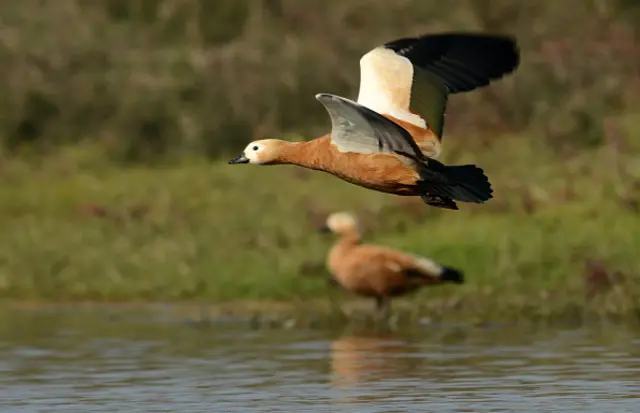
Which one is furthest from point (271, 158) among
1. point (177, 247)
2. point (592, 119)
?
point (592, 119)

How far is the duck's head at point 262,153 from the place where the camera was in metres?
9.73

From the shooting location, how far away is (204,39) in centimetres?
2123

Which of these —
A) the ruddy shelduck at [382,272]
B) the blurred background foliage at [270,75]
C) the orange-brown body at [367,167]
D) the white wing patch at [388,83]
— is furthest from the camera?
the blurred background foliage at [270,75]

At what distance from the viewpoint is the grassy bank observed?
42.8 ft

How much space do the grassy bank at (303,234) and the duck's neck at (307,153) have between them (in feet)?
10.3

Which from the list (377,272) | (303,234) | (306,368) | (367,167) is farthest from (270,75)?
(367,167)

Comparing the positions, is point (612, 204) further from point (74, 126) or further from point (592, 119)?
point (74, 126)

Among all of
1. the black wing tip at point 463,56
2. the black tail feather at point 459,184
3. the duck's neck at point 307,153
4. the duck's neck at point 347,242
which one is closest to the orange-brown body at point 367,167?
the duck's neck at point 307,153

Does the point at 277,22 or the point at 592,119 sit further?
the point at 277,22

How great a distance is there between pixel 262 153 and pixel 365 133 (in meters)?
0.74

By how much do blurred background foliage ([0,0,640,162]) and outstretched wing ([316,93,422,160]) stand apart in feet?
27.8

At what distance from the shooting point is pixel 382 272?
41.5 feet

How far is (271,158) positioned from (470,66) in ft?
3.59

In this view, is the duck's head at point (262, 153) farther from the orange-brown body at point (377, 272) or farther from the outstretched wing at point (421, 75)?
the orange-brown body at point (377, 272)
